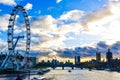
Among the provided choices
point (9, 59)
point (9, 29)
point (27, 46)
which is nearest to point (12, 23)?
point (9, 29)

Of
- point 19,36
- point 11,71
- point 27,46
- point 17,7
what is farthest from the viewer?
point 11,71

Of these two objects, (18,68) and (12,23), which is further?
(18,68)

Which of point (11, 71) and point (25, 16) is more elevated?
point (25, 16)

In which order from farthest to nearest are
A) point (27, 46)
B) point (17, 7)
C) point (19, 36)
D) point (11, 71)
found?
point (11, 71), point (19, 36), point (27, 46), point (17, 7)

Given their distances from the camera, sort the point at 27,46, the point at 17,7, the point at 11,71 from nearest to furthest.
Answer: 1. the point at 17,7
2. the point at 27,46
3. the point at 11,71

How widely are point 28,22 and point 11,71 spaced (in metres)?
44.4

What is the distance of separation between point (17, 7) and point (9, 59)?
4722cm

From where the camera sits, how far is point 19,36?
532ft

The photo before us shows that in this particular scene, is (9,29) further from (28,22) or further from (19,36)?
(19,36)

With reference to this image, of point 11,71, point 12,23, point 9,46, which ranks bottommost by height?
point 11,71

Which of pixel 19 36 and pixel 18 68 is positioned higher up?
pixel 19 36

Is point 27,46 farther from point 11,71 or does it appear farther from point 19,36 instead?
point 11,71

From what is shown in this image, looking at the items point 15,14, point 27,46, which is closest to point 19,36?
point 27,46

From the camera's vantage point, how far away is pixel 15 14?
139250 mm
